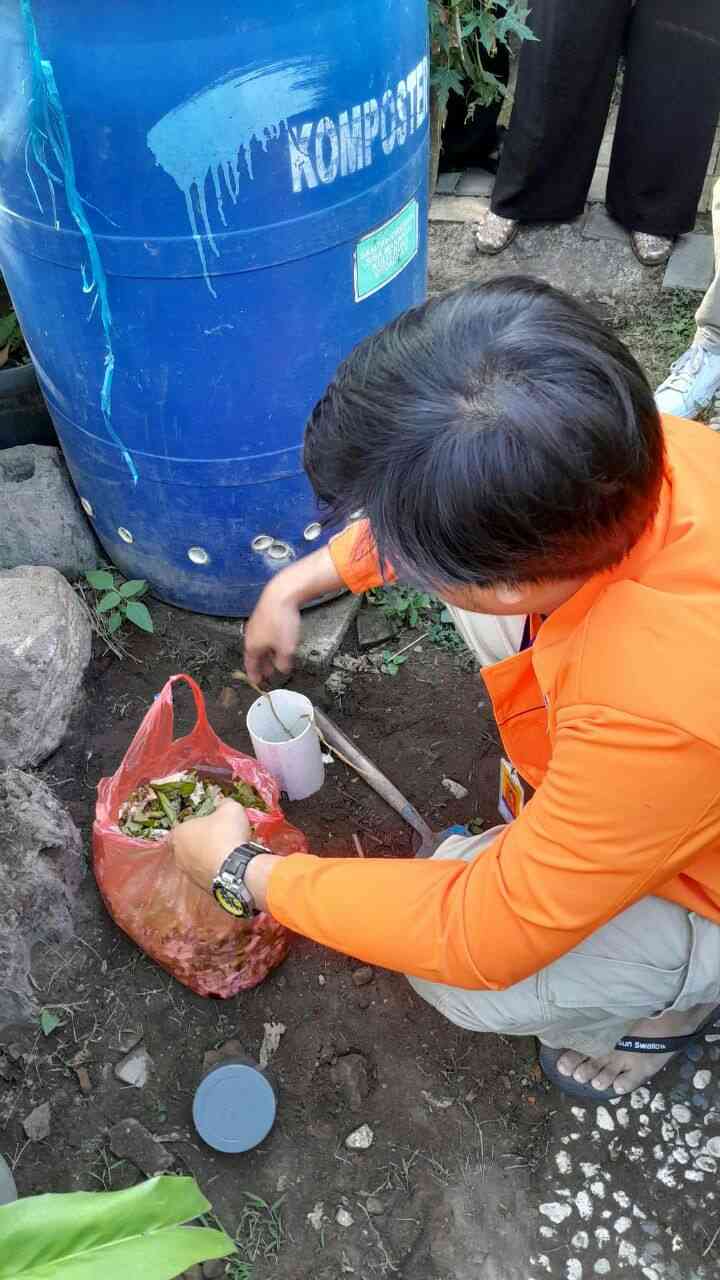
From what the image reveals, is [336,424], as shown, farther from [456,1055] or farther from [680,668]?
[456,1055]

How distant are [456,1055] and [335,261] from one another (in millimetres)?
1421

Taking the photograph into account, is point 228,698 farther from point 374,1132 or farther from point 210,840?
point 374,1132

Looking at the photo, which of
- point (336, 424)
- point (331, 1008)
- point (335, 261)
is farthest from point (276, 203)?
point (331, 1008)

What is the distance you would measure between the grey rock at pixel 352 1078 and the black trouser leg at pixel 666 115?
9.82ft

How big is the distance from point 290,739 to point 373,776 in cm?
21

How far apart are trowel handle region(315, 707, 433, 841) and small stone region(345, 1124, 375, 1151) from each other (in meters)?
0.55

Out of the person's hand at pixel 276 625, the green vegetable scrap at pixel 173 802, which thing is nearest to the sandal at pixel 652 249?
the person's hand at pixel 276 625

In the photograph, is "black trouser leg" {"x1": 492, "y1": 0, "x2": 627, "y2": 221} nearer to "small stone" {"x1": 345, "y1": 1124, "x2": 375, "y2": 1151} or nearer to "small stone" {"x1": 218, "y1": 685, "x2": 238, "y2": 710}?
"small stone" {"x1": 218, "y1": 685, "x2": 238, "y2": 710}

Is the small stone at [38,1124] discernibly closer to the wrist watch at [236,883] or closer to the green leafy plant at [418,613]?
the wrist watch at [236,883]

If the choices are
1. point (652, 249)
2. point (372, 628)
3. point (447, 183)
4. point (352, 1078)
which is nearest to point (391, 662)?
point (372, 628)

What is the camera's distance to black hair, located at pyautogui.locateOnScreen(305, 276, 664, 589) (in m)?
0.83

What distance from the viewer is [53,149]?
1.49 meters

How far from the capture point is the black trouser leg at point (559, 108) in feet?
9.75

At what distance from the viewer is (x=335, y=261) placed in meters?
1.71
